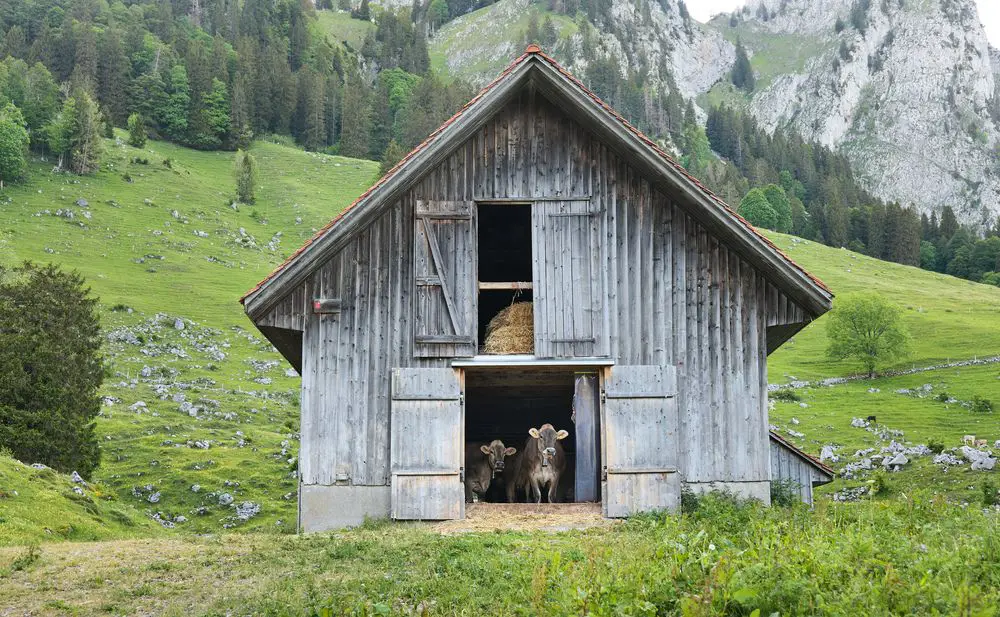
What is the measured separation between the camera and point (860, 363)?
7506 cm

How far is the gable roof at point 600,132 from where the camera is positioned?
17.5 m

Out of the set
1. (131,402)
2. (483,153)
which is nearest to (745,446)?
(483,153)

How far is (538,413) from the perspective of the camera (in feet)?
93.4

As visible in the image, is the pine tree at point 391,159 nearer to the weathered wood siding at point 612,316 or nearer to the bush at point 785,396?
the bush at point 785,396

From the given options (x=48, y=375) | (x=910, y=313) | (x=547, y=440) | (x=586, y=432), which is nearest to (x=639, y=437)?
(x=586, y=432)

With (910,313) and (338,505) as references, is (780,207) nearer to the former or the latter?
(910,313)

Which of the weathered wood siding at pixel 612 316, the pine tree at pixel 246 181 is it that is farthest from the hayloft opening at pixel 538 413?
the pine tree at pixel 246 181

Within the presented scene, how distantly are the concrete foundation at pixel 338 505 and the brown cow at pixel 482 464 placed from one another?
459 cm

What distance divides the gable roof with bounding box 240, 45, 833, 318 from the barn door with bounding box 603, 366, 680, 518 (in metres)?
2.63

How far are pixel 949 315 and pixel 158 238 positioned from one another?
7146 cm

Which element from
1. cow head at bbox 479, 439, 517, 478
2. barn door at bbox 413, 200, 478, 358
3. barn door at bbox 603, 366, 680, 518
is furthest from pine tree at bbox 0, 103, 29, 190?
barn door at bbox 603, 366, 680, 518

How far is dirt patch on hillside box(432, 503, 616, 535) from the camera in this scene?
54.4 ft

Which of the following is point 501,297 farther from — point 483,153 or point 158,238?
point 158,238

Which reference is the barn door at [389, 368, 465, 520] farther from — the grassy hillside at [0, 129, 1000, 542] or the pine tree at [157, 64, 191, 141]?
the pine tree at [157, 64, 191, 141]
